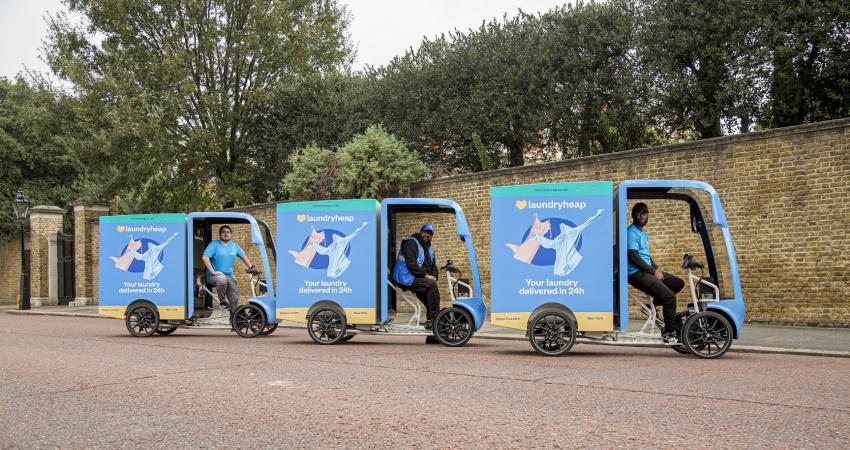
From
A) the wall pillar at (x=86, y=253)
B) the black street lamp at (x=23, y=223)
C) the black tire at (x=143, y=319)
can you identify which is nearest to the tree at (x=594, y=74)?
the black tire at (x=143, y=319)

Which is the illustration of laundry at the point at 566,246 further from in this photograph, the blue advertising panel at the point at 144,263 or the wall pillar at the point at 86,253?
the wall pillar at the point at 86,253

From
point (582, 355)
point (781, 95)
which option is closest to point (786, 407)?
point (582, 355)

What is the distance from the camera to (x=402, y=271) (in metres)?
12.1

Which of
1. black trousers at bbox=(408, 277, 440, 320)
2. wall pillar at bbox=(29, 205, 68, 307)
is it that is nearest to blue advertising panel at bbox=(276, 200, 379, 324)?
black trousers at bbox=(408, 277, 440, 320)

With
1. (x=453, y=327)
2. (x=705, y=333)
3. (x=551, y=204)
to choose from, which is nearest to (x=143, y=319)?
(x=453, y=327)

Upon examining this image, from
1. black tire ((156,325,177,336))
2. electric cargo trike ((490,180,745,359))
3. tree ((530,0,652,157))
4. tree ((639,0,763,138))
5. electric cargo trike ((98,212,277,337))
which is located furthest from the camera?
tree ((530,0,652,157))

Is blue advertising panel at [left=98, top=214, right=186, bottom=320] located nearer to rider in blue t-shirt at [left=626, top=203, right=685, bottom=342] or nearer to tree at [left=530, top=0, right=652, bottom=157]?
rider in blue t-shirt at [left=626, top=203, right=685, bottom=342]

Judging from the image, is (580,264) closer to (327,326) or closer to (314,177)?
(327,326)

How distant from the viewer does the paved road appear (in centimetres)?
528

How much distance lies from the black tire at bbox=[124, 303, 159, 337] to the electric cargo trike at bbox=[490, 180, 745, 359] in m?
7.06

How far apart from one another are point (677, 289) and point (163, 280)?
30.2 ft

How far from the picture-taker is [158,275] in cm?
1427

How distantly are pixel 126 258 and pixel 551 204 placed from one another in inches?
337

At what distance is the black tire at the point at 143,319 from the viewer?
14188mm
